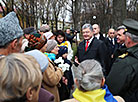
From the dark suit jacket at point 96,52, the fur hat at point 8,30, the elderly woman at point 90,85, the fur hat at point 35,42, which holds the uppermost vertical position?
the fur hat at point 8,30

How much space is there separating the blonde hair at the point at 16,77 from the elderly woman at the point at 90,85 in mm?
657

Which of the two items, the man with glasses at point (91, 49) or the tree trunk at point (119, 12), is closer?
the man with glasses at point (91, 49)

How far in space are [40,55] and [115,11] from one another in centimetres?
677

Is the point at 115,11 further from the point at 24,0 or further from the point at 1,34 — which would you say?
the point at 24,0

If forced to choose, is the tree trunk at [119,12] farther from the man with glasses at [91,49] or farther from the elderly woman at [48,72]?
the elderly woman at [48,72]

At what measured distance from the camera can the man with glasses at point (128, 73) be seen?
2.01 metres

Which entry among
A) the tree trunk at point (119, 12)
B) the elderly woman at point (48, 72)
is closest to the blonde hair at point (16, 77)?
the elderly woman at point (48, 72)

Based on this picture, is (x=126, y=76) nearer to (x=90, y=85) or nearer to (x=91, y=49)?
(x=90, y=85)

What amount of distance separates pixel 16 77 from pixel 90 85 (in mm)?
841

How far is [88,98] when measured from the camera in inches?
61.7

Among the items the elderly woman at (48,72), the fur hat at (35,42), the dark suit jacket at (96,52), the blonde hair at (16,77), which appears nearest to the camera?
the blonde hair at (16,77)

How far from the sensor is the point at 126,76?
6.57 feet

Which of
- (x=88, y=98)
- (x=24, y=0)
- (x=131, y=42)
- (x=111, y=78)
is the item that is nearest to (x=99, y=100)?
(x=88, y=98)

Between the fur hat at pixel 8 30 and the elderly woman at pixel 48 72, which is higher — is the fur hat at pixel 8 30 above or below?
above
